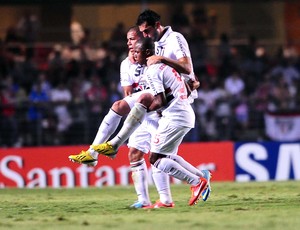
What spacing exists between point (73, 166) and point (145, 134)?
9.30 metres

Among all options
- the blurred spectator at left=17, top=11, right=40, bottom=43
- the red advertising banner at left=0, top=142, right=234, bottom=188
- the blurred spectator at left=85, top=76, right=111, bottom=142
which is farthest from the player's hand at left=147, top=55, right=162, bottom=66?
the blurred spectator at left=17, top=11, right=40, bottom=43

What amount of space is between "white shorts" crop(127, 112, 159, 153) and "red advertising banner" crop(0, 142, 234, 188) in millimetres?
8956

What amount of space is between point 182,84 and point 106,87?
12.3 metres

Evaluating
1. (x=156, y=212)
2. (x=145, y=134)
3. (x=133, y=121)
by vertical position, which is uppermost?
(x=133, y=121)

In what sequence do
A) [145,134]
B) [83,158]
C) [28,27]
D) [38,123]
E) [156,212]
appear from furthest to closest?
[28,27] < [38,123] < [145,134] < [83,158] < [156,212]

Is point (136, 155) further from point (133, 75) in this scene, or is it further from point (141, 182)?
point (133, 75)

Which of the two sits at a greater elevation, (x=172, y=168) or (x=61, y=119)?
(x=61, y=119)

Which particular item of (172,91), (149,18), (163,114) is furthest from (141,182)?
(149,18)

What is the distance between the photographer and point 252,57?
2525 cm

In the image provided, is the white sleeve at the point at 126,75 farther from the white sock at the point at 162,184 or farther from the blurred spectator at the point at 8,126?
the blurred spectator at the point at 8,126

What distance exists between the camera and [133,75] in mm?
12742

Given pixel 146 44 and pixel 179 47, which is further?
pixel 179 47

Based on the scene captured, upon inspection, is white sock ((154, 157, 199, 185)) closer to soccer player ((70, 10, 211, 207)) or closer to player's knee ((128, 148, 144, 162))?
soccer player ((70, 10, 211, 207))

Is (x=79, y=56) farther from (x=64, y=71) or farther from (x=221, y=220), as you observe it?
(x=221, y=220)
